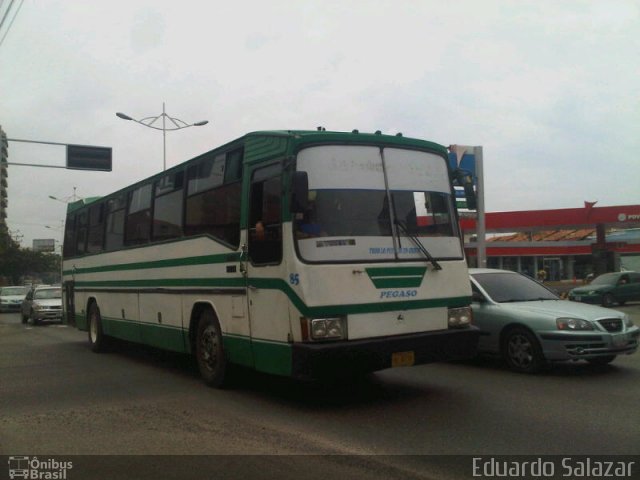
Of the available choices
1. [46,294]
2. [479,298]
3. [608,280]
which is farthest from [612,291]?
[46,294]

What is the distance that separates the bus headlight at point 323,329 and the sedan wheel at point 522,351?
3.56m

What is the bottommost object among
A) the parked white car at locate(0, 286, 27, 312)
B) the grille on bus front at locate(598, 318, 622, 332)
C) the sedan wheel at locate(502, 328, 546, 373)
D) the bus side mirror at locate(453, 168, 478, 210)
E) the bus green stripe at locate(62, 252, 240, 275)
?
the parked white car at locate(0, 286, 27, 312)

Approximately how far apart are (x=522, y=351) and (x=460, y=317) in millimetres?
2055

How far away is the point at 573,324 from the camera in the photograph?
27.2 feet

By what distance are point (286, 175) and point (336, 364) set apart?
6.68ft

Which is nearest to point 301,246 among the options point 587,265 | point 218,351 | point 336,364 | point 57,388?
point 336,364

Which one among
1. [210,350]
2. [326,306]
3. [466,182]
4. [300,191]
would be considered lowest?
[210,350]

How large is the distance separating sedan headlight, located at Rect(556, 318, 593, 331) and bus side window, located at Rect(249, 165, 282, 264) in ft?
14.0

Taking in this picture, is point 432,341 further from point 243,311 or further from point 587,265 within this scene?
point 587,265

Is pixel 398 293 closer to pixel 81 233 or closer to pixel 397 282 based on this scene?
pixel 397 282

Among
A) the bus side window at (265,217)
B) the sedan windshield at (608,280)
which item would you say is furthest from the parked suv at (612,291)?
the bus side window at (265,217)

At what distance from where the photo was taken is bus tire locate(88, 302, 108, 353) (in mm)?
12578

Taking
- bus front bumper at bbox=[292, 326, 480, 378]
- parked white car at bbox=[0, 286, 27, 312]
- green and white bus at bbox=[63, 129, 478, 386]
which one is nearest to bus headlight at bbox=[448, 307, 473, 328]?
green and white bus at bbox=[63, 129, 478, 386]

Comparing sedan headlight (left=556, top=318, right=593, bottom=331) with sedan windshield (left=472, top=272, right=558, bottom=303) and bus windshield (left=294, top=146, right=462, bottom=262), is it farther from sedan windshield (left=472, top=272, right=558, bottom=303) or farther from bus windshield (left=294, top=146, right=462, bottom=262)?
bus windshield (left=294, top=146, right=462, bottom=262)
